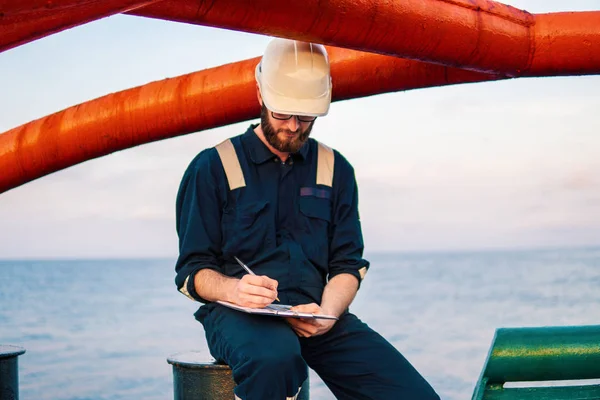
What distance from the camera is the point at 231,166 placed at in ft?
9.07

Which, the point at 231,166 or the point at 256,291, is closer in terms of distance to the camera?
the point at 256,291

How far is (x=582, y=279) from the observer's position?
659 inches

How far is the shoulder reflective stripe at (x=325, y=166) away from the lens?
288cm

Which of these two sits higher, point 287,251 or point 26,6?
point 26,6

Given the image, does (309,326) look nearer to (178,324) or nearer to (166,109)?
(166,109)

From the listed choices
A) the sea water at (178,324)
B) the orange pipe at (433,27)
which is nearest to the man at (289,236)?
the orange pipe at (433,27)

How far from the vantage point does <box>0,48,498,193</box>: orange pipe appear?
3.28m

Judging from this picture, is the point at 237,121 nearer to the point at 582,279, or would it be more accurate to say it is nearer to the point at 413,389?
the point at 413,389

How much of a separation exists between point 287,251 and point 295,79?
565 millimetres

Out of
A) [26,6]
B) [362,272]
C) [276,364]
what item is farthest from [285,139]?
[26,6]

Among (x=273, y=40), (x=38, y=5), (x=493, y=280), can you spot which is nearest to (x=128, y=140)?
(x=273, y=40)

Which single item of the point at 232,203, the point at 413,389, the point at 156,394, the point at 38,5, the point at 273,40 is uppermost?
the point at 273,40

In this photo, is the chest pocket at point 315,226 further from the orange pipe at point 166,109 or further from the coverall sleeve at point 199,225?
the orange pipe at point 166,109

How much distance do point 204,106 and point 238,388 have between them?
1438 millimetres
